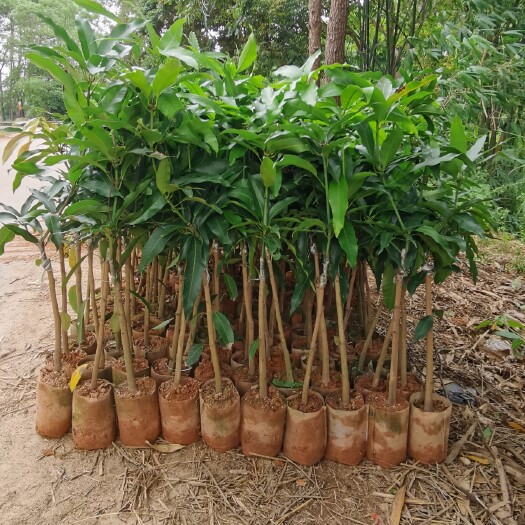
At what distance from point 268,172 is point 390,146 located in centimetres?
32

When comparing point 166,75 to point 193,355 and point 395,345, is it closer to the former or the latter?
point 193,355

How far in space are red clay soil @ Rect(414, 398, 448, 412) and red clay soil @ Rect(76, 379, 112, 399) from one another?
95 centimetres

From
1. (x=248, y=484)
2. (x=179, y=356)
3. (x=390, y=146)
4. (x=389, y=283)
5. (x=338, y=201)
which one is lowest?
(x=248, y=484)

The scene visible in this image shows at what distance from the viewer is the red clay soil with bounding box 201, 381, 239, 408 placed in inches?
53.7

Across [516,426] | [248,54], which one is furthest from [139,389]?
[516,426]

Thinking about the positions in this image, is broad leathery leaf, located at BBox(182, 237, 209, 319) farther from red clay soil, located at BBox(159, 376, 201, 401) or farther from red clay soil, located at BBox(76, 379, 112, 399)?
red clay soil, located at BBox(76, 379, 112, 399)

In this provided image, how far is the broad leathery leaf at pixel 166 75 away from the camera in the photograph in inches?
40.2

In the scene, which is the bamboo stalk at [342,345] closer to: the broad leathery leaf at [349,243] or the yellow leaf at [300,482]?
the broad leathery leaf at [349,243]

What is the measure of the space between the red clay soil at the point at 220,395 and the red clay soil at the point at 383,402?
1.34ft

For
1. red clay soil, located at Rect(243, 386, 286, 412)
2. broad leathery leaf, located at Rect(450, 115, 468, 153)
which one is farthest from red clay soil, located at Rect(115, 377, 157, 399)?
broad leathery leaf, located at Rect(450, 115, 468, 153)

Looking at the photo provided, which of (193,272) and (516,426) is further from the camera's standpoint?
(516,426)

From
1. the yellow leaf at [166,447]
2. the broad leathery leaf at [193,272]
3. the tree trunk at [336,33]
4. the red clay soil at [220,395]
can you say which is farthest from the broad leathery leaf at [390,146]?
the tree trunk at [336,33]

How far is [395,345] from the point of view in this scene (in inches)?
52.3

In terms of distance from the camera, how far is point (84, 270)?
3.07 meters
